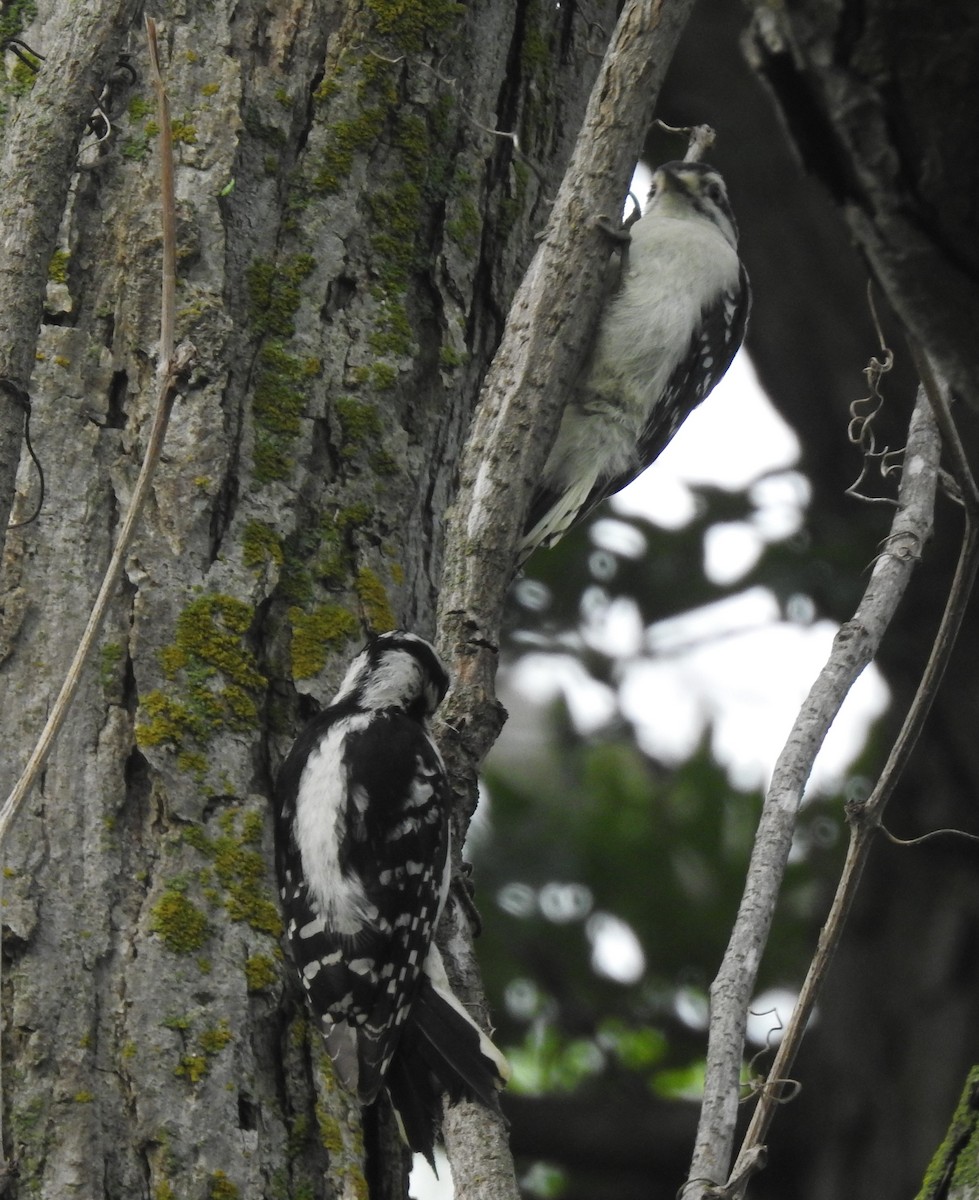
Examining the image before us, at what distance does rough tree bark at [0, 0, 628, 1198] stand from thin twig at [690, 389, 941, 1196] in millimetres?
741

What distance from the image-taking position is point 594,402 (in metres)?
4.02

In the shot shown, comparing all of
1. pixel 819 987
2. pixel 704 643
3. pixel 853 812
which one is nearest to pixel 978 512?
pixel 853 812

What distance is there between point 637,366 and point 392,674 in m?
1.46

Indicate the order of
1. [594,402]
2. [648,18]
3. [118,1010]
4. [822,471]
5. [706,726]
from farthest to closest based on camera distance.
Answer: [706,726], [822,471], [594,402], [648,18], [118,1010]

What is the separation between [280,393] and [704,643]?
13.6ft

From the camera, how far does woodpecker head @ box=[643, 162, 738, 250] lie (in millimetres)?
4332

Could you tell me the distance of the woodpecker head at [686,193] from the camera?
4.33 m

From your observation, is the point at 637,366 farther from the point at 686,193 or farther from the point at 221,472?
the point at 221,472

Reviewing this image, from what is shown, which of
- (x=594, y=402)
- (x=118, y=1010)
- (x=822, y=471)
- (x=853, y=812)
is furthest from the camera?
(x=822, y=471)

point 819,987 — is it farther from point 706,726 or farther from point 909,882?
point 706,726

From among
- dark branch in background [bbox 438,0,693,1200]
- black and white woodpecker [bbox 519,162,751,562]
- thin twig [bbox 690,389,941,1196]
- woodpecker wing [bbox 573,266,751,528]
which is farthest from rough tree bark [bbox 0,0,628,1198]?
woodpecker wing [bbox 573,266,751,528]

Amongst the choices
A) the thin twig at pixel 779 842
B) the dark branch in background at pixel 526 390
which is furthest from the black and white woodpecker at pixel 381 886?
the thin twig at pixel 779 842

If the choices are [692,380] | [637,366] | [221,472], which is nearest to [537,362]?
[221,472]

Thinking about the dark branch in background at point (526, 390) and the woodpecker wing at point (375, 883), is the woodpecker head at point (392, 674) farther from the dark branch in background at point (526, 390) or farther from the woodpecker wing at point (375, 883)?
the dark branch in background at point (526, 390)
